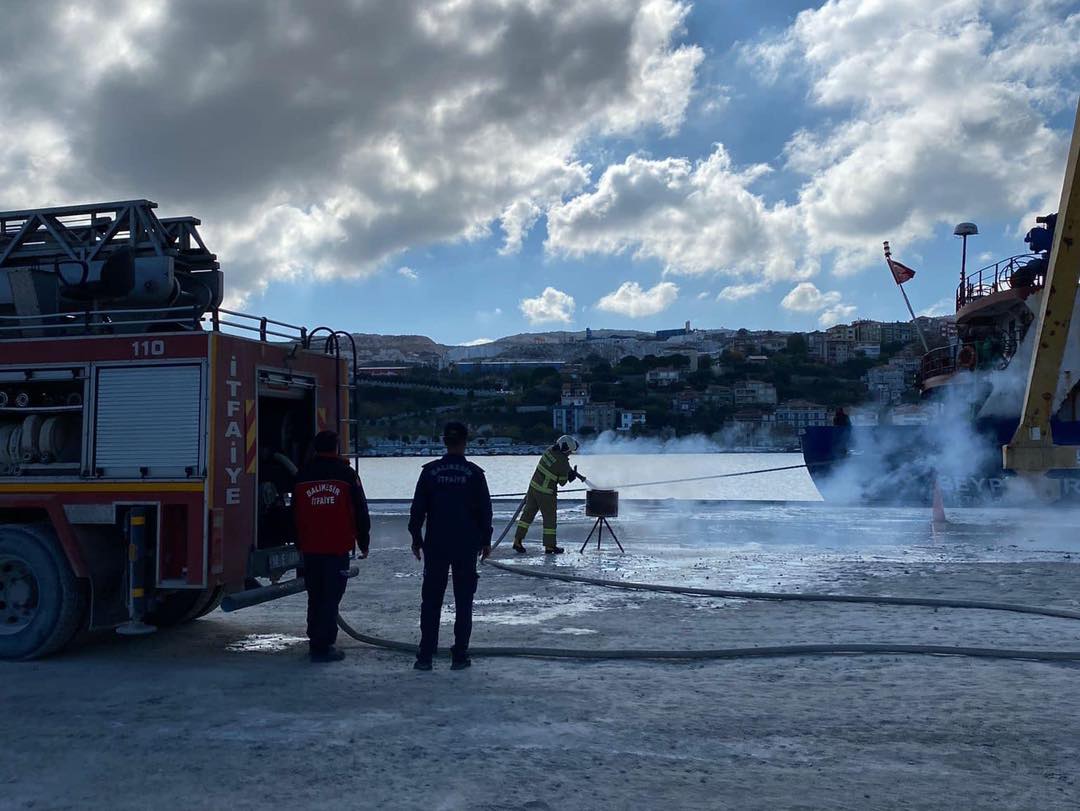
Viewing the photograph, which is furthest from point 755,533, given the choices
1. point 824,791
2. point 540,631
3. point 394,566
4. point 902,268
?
point 824,791

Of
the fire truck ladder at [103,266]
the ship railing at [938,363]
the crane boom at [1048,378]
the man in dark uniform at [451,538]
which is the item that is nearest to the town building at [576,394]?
the ship railing at [938,363]

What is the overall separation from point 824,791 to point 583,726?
4.92 ft

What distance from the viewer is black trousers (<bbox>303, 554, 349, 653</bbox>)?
738 cm

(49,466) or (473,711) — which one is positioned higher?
(49,466)

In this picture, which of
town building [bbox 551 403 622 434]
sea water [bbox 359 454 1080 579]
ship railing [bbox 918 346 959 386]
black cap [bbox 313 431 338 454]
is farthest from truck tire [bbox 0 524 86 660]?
town building [bbox 551 403 622 434]

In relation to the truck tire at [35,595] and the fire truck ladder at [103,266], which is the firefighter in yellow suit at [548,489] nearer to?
the fire truck ladder at [103,266]

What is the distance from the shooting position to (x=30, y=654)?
7.33 metres

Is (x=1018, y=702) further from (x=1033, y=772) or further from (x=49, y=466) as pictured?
(x=49, y=466)

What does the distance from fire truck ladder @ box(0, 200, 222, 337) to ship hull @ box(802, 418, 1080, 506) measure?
60.5 feet

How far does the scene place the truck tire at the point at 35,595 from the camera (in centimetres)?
727

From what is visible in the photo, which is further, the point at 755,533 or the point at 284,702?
the point at 755,533

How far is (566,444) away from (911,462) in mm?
14487

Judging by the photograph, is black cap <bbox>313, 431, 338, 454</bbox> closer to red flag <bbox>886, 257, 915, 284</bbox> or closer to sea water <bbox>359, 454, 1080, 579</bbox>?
sea water <bbox>359, 454, 1080, 579</bbox>

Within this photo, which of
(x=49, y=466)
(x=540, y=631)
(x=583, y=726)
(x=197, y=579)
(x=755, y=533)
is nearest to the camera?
(x=583, y=726)
